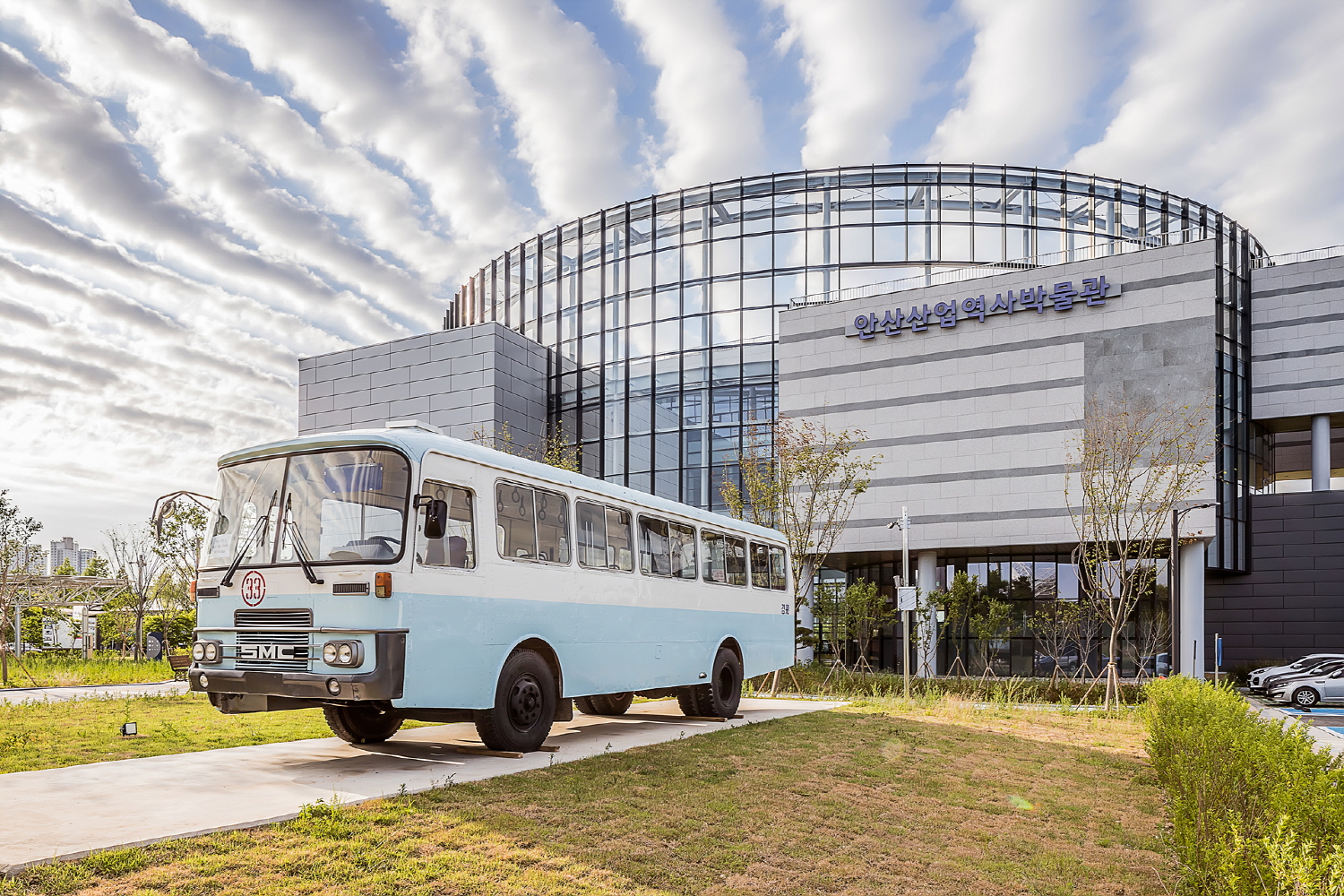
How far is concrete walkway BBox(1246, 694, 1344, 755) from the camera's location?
17.9 m

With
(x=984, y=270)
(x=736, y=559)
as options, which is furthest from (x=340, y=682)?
(x=984, y=270)

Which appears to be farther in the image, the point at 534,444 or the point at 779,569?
the point at 534,444

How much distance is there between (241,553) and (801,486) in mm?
29057

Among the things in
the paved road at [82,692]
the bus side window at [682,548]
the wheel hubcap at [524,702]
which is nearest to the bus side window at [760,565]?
the bus side window at [682,548]

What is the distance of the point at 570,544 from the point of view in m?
11.8

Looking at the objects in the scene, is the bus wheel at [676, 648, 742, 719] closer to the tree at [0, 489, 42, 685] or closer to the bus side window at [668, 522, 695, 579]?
the bus side window at [668, 522, 695, 579]

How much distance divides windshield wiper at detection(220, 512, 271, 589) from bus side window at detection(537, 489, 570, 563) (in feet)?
9.51

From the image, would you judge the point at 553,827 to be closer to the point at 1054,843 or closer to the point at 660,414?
the point at 1054,843

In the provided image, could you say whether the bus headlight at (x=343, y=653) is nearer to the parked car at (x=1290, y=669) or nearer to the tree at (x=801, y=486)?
the tree at (x=801, y=486)

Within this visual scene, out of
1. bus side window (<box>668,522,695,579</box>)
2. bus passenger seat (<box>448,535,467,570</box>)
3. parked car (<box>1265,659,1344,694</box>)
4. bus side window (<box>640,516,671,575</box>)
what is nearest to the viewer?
bus passenger seat (<box>448,535,467,570</box>)

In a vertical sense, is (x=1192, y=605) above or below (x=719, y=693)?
below

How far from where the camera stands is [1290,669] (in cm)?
3016

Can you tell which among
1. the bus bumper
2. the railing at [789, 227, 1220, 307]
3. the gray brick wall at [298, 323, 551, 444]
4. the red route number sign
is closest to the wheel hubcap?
the bus bumper

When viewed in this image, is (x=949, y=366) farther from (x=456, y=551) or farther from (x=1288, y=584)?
(x=456, y=551)
